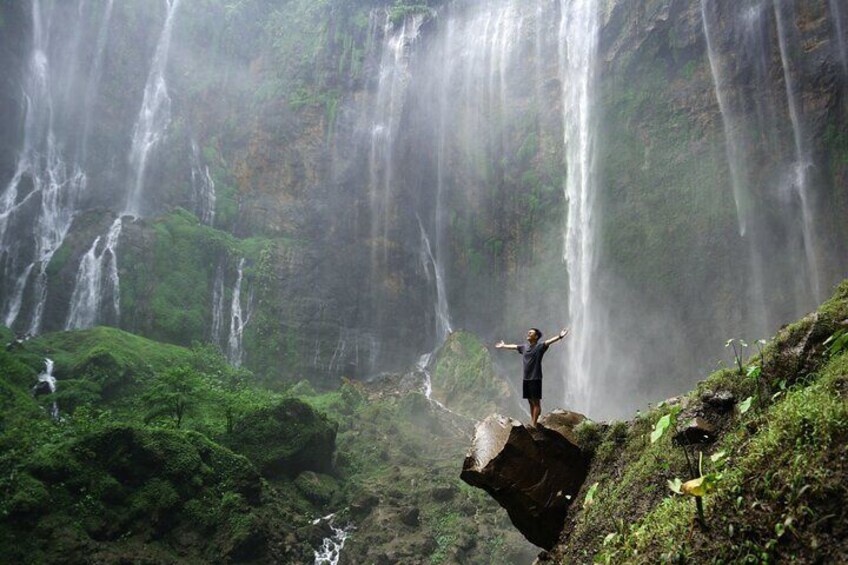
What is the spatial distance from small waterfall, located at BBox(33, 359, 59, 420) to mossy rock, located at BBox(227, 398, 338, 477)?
4.63 metres

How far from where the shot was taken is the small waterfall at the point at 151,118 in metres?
28.3

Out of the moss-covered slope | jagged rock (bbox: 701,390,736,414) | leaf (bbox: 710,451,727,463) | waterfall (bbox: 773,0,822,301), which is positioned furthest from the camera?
waterfall (bbox: 773,0,822,301)

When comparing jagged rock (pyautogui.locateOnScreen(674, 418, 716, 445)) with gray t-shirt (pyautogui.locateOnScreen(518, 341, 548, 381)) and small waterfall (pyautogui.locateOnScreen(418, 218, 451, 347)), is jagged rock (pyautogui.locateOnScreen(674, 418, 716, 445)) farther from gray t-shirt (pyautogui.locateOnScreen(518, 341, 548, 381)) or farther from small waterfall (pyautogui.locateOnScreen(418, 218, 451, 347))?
small waterfall (pyautogui.locateOnScreen(418, 218, 451, 347))

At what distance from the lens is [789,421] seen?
3346 millimetres

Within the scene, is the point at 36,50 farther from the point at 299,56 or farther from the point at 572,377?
the point at 572,377

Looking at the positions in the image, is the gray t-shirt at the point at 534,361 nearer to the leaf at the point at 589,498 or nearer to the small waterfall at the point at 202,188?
the leaf at the point at 589,498

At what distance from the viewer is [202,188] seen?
29500 mm

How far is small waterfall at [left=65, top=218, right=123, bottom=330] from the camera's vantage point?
23391mm

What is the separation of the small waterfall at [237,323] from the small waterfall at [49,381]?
8.80 metres

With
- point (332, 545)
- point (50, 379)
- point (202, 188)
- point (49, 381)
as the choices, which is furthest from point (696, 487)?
point (202, 188)

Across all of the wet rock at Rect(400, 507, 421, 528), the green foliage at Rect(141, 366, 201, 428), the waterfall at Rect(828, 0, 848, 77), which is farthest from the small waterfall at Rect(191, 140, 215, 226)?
the waterfall at Rect(828, 0, 848, 77)

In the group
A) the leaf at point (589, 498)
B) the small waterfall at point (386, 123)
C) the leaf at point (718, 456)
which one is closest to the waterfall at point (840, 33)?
the small waterfall at point (386, 123)

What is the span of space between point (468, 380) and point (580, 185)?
388 inches

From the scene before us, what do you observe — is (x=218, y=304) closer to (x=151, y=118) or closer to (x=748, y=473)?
(x=151, y=118)
